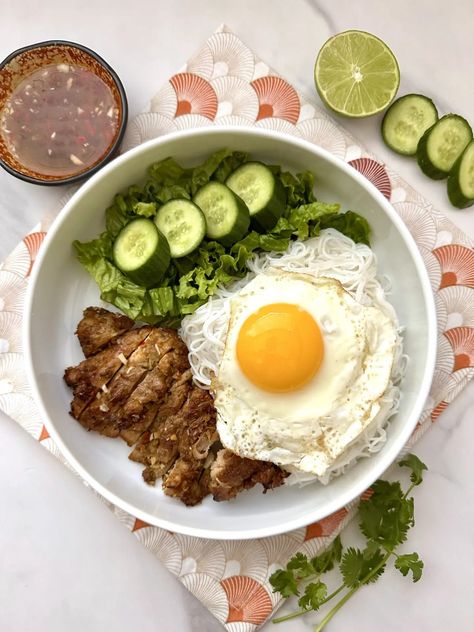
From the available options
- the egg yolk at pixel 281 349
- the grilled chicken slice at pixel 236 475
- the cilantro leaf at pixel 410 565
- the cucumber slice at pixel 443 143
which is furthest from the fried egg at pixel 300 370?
the cucumber slice at pixel 443 143

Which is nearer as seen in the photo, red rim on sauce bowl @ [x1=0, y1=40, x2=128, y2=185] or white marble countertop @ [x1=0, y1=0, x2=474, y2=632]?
red rim on sauce bowl @ [x1=0, y1=40, x2=128, y2=185]

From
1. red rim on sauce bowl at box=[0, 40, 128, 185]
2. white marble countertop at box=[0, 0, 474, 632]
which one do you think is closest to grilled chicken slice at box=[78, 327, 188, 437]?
white marble countertop at box=[0, 0, 474, 632]

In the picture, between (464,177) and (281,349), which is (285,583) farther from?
(464,177)

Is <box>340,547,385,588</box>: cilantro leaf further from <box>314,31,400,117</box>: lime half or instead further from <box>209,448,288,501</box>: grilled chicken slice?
<box>314,31,400,117</box>: lime half

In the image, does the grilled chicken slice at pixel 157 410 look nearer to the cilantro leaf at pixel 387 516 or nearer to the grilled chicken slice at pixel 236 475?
the grilled chicken slice at pixel 236 475

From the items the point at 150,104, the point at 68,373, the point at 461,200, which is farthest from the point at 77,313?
the point at 461,200

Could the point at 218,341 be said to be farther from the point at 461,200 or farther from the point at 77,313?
the point at 461,200
